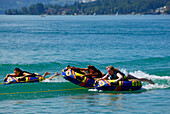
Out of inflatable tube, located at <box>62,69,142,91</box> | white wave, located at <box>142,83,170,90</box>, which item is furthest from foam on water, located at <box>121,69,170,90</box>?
inflatable tube, located at <box>62,69,142,91</box>

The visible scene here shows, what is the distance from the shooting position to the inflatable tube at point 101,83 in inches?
647

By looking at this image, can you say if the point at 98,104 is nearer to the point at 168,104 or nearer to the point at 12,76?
the point at 168,104

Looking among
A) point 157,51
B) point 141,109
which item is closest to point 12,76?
point 141,109

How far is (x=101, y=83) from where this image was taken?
1650 cm

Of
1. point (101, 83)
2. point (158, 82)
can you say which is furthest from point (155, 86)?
point (101, 83)

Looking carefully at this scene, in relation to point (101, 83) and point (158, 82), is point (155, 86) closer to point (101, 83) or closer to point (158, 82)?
point (158, 82)

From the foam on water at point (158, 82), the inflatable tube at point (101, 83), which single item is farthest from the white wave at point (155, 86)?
the inflatable tube at point (101, 83)

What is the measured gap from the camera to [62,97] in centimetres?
1600

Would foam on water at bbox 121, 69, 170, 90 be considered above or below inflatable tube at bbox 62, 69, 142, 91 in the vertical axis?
below

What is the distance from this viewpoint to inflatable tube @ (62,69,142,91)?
53.9 feet

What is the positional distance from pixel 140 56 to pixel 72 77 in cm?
1512

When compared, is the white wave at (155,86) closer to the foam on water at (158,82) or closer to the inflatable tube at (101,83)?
the foam on water at (158,82)

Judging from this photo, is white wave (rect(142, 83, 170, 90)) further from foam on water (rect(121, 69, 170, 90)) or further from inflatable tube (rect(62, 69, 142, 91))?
inflatable tube (rect(62, 69, 142, 91))

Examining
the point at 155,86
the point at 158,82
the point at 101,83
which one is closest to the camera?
the point at 101,83
